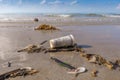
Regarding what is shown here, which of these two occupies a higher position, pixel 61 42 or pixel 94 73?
pixel 61 42

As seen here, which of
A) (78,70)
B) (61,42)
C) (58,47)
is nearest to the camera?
(78,70)

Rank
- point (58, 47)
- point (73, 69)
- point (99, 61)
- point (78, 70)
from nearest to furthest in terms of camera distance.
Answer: point (78, 70) → point (73, 69) → point (99, 61) → point (58, 47)

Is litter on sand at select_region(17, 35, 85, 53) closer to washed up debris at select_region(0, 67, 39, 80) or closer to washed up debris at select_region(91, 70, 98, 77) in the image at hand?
washed up debris at select_region(0, 67, 39, 80)

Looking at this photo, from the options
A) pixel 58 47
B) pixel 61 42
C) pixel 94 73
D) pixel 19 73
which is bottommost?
pixel 94 73

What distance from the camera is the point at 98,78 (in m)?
5.45

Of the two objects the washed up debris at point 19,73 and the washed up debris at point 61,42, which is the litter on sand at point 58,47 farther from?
the washed up debris at point 19,73

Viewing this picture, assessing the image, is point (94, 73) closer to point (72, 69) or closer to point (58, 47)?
point (72, 69)

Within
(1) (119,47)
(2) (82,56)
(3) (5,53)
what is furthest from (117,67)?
(3) (5,53)

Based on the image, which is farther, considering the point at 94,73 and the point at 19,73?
the point at 94,73

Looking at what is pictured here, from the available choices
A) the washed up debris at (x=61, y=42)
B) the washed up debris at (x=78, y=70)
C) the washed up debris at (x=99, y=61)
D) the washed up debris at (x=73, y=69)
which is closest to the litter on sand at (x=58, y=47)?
the washed up debris at (x=61, y=42)

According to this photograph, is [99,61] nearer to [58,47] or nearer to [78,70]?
[78,70]

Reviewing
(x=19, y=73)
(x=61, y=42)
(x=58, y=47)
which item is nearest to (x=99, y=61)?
(x=61, y=42)

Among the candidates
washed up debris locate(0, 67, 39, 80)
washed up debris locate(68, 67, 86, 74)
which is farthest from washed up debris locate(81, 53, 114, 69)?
washed up debris locate(0, 67, 39, 80)

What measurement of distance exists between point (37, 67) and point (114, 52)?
→ 12.0ft
